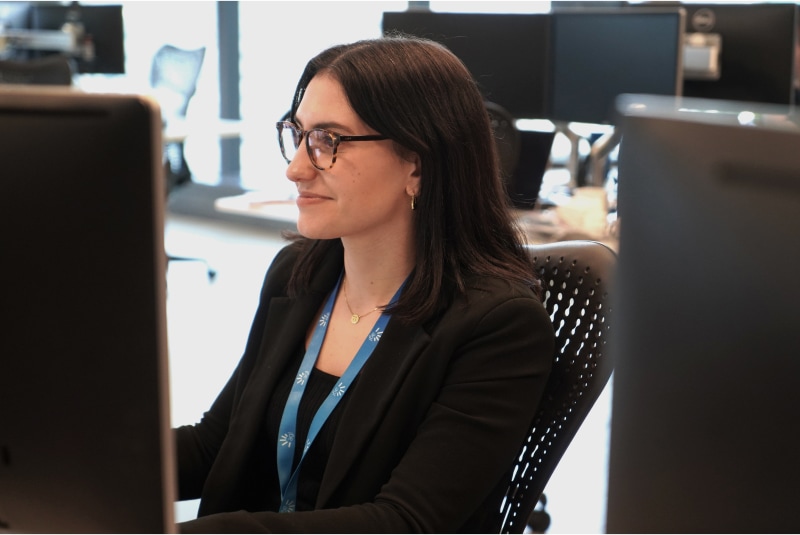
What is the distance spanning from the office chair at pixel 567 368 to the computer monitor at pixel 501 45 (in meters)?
2.21

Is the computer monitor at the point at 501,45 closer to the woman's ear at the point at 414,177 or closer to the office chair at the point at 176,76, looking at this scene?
the woman's ear at the point at 414,177

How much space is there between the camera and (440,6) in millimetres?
6137

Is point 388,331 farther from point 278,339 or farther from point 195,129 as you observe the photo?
point 195,129

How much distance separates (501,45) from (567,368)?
242 centimetres

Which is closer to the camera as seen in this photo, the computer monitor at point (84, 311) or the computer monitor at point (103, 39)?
the computer monitor at point (84, 311)

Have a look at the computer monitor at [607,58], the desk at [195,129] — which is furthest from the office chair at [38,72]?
the computer monitor at [607,58]

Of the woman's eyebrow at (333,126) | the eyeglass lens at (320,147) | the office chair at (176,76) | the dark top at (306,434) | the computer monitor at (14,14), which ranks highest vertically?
the computer monitor at (14,14)

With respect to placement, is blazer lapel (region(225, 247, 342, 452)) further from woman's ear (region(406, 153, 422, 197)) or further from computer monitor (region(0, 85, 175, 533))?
computer monitor (region(0, 85, 175, 533))

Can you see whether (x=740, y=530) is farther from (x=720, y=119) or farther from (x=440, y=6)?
(x=440, y=6)

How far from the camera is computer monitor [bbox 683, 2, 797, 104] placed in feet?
11.2

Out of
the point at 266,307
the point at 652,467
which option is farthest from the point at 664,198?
the point at 266,307

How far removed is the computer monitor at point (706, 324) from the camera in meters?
0.61

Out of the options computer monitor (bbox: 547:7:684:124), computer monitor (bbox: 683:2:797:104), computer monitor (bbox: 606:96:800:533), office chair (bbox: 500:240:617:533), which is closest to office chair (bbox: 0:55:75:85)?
computer monitor (bbox: 547:7:684:124)

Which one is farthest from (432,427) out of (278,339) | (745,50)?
(745,50)
